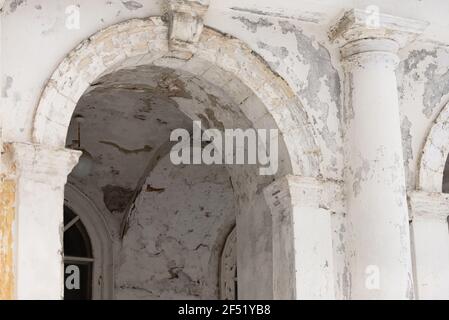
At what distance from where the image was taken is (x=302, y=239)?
6.52 m

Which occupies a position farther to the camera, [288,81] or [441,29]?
[441,29]

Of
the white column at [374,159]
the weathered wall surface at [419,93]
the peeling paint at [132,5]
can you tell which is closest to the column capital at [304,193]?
the white column at [374,159]

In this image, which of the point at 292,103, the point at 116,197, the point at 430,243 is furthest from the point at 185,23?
the point at 116,197

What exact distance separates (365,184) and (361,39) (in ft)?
3.31

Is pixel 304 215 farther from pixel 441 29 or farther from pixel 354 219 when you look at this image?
pixel 441 29

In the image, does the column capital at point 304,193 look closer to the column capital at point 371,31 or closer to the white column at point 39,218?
the column capital at point 371,31

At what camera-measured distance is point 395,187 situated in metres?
6.69

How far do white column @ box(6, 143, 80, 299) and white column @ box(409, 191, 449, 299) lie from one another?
246 centimetres

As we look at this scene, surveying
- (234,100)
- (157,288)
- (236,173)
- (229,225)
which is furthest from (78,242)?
(234,100)

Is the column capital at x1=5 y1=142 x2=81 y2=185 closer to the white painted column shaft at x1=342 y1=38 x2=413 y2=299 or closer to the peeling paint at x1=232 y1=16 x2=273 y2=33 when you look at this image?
the peeling paint at x1=232 y1=16 x2=273 y2=33

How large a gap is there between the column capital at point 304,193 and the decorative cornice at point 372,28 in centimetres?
102

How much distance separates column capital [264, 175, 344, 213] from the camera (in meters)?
6.57

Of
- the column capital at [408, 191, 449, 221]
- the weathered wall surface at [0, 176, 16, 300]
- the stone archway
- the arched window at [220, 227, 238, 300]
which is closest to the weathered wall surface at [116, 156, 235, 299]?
the arched window at [220, 227, 238, 300]

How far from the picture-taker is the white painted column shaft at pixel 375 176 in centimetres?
654
